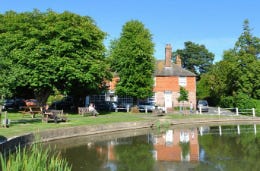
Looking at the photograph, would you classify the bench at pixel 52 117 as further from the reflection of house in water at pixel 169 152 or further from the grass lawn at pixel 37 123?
the reflection of house in water at pixel 169 152

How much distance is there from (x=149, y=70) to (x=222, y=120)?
1203cm

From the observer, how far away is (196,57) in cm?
10256

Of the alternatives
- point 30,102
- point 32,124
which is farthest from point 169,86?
point 32,124

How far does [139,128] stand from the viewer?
30359mm

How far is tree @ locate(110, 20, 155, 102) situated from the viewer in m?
45.2

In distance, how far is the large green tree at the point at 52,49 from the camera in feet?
113

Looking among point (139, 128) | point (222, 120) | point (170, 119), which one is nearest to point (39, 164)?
point (139, 128)

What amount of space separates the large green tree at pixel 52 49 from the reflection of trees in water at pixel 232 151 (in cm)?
1628

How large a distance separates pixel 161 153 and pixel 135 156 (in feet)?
4.61

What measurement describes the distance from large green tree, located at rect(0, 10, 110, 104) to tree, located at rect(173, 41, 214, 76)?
67.3m

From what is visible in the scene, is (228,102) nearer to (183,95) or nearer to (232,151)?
(183,95)

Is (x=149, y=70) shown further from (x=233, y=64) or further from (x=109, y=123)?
(x=109, y=123)

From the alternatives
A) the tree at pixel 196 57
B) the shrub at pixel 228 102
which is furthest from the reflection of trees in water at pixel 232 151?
the tree at pixel 196 57

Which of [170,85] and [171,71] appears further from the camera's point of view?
[171,71]
